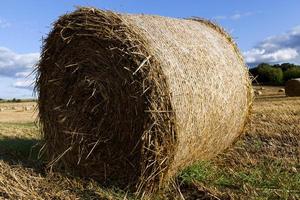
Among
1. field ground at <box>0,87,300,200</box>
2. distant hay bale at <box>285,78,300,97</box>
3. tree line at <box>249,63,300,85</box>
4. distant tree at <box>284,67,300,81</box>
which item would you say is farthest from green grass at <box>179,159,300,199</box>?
distant tree at <box>284,67,300,81</box>

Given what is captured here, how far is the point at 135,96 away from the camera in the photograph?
5.45 meters

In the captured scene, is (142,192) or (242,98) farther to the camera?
(242,98)

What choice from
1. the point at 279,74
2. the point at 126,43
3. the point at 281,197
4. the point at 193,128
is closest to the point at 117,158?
the point at 193,128

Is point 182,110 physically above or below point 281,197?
above

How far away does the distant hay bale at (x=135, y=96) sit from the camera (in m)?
5.30

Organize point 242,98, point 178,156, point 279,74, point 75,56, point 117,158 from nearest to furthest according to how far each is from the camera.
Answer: point 178,156 → point 117,158 → point 75,56 → point 242,98 → point 279,74

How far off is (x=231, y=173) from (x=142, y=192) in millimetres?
1223

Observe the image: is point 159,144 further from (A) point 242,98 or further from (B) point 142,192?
(A) point 242,98

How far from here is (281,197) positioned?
5098 millimetres

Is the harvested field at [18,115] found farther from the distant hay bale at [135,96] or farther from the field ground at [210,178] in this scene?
the field ground at [210,178]

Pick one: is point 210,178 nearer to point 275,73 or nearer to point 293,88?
point 293,88

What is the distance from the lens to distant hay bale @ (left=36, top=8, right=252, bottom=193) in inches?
209

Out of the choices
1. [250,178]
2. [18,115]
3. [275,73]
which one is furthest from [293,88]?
[250,178]

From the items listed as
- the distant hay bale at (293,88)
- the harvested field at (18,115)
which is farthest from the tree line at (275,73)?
the harvested field at (18,115)
